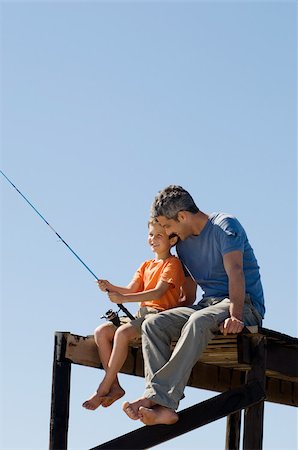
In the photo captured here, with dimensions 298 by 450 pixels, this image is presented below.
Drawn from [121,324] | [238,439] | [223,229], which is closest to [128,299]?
[121,324]

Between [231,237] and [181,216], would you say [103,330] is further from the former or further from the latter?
[231,237]

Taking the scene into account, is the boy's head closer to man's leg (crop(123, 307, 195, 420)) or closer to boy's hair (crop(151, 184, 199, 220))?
boy's hair (crop(151, 184, 199, 220))

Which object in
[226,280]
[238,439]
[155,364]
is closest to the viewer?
[155,364]

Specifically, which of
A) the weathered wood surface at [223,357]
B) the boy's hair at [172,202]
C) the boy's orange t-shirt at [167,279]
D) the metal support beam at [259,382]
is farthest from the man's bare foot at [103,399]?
the boy's hair at [172,202]

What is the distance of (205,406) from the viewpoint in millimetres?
8883

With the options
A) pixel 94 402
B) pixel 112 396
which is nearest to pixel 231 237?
pixel 112 396

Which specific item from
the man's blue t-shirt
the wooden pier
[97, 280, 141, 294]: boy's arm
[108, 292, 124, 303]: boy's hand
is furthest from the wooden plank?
[97, 280, 141, 294]: boy's arm

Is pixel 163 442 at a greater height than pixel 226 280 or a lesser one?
lesser

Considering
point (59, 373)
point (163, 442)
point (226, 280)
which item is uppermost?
point (226, 280)

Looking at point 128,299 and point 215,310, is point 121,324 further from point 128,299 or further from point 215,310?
point 215,310

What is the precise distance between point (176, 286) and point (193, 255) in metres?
0.26

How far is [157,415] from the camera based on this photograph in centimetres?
845

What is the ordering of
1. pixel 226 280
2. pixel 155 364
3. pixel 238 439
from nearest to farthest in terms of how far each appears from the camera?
pixel 155 364
pixel 226 280
pixel 238 439

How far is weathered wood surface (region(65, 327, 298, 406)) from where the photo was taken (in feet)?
29.2
